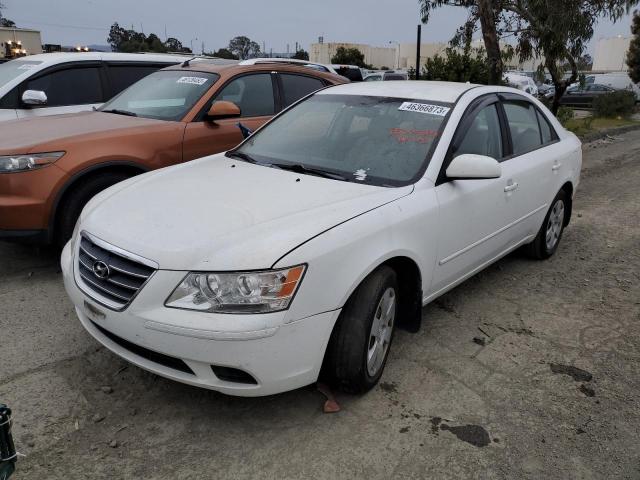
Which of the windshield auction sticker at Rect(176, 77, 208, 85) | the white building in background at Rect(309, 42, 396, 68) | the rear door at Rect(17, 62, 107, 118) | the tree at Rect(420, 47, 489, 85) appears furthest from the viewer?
the white building in background at Rect(309, 42, 396, 68)

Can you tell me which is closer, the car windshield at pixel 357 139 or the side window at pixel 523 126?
the car windshield at pixel 357 139

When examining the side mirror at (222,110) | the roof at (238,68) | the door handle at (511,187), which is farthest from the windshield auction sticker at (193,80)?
the door handle at (511,187)

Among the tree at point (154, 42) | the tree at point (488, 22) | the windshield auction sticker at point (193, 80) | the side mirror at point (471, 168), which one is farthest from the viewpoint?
the tree at point (154, 42)

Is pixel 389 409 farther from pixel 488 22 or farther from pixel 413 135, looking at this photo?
pixel 488 22

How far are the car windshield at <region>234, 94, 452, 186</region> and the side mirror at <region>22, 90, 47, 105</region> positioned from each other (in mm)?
3030

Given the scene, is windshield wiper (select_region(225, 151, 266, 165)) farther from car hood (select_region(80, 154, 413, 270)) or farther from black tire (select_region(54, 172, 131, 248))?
black tire (select_region(54, 172, 131, 248))

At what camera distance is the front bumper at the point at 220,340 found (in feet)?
8.09

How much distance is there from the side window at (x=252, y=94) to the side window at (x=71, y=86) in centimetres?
201

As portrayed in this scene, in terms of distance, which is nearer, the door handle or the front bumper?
the front bumper

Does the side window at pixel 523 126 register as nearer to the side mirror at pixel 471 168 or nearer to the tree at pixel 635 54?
the side mirror at pixel 471 168

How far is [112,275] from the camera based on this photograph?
2.74m

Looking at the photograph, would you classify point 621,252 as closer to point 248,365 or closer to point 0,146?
point 248,365

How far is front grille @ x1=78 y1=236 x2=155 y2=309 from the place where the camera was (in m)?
2.63

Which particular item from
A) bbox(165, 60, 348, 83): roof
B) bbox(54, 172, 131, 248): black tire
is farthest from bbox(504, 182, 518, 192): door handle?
bbox(54, 172, 131, 248): black tire
